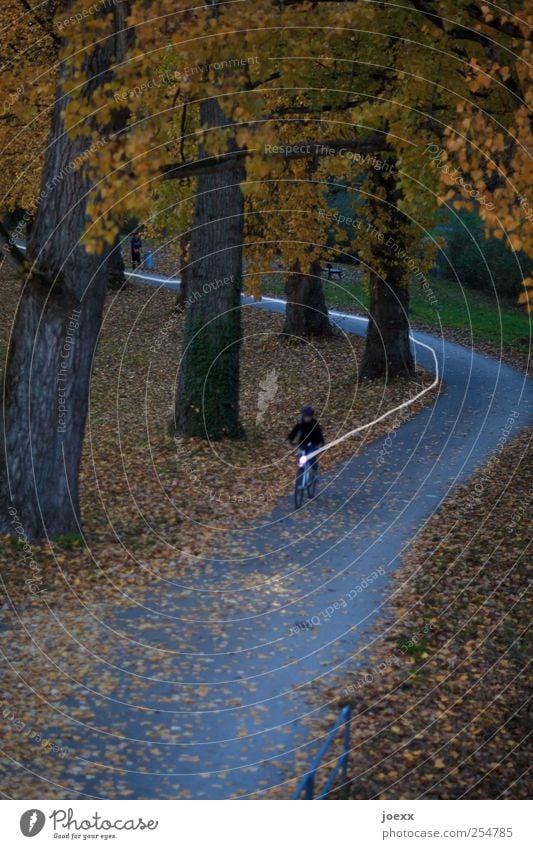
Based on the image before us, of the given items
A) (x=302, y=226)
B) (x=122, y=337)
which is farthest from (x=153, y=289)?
(x=302, y=226)

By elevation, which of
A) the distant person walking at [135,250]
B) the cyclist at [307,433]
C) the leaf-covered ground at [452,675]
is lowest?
the leaf-covered ground at [452,675]

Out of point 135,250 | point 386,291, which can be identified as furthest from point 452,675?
point 135,250

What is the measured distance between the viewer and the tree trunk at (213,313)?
20.2m

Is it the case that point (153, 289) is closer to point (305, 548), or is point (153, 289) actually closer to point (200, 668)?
point (305, 548)

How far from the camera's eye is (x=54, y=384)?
14.1m

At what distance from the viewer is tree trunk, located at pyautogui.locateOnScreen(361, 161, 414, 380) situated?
25.3 meters

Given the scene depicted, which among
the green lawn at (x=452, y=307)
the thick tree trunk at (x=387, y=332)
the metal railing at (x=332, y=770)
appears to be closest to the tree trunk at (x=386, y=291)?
the thick tree trunk at (x=387, y=332)

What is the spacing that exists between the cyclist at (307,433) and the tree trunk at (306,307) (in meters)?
16.9

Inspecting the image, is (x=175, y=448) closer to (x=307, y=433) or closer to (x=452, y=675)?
(x=307, y=433)

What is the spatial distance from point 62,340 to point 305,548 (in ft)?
16.1

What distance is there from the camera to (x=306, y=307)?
35094mm

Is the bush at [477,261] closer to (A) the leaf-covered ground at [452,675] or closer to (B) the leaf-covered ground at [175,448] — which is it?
(B) the leaf-covered ground at [175,448]

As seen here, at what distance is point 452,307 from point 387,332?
22453mm

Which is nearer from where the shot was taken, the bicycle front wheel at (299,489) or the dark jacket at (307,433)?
the dark jacket at (307,433)
